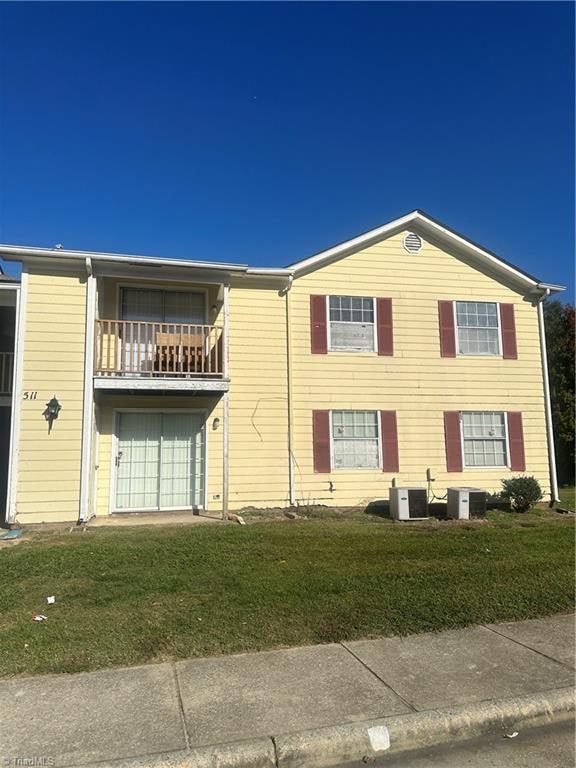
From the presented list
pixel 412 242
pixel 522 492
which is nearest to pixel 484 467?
pixel 522 492

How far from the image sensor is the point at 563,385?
2088cm

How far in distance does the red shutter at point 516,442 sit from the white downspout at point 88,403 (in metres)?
9.51

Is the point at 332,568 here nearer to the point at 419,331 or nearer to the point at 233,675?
the point at 233,675

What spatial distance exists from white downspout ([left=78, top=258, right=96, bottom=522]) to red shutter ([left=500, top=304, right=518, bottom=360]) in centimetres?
955

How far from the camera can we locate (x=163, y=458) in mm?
11195

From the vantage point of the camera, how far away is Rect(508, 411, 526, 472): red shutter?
12.7 m

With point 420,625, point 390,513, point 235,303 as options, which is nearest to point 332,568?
point 420,625

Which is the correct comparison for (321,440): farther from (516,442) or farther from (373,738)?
(373,738)

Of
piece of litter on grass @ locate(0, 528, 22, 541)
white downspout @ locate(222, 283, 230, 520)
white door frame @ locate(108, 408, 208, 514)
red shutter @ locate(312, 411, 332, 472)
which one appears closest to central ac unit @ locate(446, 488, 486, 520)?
red shutter @ locate(312, 411, 332, 472)

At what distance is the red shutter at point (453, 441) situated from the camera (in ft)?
40.5

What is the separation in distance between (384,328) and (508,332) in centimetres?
328

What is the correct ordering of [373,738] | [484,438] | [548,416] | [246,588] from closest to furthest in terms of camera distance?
[373,738]
[246,588]
[484,438]
[548,416]

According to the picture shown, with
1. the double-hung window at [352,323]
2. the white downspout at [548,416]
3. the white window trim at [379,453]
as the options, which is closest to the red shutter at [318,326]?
the double-hung window at [352,323]

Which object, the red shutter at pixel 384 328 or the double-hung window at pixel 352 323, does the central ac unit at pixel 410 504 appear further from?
the double-hung window at pixel 352 323
